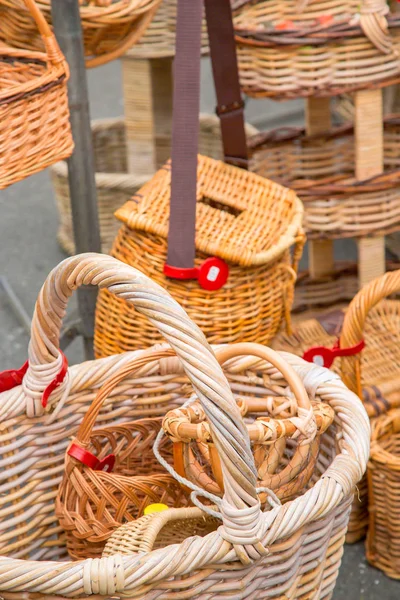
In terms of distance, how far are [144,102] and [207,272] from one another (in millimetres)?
994

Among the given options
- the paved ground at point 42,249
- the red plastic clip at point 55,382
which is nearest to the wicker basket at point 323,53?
the red plastic clip at point 55,382

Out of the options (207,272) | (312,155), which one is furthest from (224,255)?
(312,155)

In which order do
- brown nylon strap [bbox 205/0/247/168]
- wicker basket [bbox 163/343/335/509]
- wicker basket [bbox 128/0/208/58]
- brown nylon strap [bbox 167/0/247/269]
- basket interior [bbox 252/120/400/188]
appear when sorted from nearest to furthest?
wicker basket [bbox 163/343/335/509] → brown nylon strap [bbox 167/0/247/269] → brown nylon strap [bbox 205/0/247/168] → basket interior [bbox 252/120/400/188] → wicker basket [bbox 128/0/208/58]

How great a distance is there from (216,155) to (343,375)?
3.92 ft

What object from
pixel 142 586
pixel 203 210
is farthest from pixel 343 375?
pixel 142 586

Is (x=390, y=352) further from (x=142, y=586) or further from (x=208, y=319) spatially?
(x=142, y=586)

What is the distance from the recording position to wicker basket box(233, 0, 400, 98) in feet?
A: 5.20

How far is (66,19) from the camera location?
4.74 ft

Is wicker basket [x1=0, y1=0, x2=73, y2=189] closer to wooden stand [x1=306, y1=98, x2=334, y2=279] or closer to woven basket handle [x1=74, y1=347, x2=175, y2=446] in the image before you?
woven basket handle [x1=74, y1=347, x2=175, y2=446]

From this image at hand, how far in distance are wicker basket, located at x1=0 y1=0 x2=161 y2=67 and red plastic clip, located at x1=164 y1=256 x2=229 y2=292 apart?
17.6 inches

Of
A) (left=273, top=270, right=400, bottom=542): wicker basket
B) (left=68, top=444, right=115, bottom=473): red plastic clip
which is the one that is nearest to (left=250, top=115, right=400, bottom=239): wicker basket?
(left=273, top=270, right=400, bottom=542): wicker basket

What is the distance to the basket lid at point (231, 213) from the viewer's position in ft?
4.66

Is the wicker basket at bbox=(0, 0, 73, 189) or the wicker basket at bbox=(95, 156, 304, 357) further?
the wicker basket at bbox=(95, 156, 304, 357)

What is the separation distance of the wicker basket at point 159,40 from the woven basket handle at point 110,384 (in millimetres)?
1096
